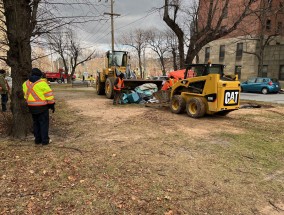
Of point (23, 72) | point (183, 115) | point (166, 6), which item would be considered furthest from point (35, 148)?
point (166, 6)

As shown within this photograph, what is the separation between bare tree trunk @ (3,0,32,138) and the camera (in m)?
5.42

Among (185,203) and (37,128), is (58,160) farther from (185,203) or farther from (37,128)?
(185,203)

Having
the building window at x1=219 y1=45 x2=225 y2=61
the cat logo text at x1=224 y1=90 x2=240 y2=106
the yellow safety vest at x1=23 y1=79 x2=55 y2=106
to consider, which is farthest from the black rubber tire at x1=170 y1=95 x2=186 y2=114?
the building window at x1=219 y1=45 x2=225 y2=61

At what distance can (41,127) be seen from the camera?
539 cm

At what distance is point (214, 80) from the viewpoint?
8.43m

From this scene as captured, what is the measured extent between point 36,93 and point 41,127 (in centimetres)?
73

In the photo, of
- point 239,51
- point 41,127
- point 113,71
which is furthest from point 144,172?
point 239,51

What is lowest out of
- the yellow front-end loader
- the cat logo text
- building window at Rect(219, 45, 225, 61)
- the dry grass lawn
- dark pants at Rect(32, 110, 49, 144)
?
the dry grass lawn

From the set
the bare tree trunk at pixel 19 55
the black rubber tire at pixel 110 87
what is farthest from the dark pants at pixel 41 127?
the black rubber tire at pixel 110 87

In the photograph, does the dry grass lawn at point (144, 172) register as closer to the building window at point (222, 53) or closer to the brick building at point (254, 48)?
the brick building at point (254, 48)

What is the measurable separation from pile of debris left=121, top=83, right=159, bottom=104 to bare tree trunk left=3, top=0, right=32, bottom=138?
7.44 metres

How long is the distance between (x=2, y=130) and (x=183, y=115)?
20.4 ft

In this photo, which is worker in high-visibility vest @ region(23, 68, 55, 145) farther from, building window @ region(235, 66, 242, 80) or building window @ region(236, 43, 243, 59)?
building window @ region(236, 43, 243, 59)

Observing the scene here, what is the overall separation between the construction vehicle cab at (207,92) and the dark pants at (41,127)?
538 centimetres
